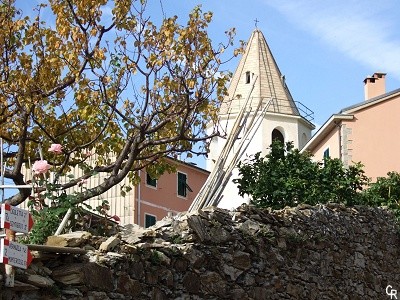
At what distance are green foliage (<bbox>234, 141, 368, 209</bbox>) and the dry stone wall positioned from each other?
23.1 inches

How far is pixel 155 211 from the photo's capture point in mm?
37750

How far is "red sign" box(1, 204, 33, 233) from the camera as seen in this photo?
7.32 m

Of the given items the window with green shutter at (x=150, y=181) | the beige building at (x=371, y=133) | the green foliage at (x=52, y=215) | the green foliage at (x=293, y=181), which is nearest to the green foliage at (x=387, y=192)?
the green foliage at (x=293, y=181)

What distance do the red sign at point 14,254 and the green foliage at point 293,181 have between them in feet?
27.2

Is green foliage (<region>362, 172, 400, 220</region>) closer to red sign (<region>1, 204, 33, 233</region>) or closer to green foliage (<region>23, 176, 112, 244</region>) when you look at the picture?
green foliage (<region>23, 176, 112, 244</region>)

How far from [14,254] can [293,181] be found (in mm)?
8762

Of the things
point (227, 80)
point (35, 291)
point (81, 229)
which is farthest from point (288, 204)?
point (35, 291)

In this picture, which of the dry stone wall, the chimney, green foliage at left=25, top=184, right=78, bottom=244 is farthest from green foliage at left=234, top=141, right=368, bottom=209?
the chimney

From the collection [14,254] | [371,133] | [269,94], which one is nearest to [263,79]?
[269,94]

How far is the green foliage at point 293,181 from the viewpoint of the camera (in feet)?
51.4

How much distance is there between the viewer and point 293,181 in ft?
51.4

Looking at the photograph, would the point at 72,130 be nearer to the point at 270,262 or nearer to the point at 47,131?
the point at 47,131

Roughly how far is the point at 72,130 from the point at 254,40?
3673 centimetres

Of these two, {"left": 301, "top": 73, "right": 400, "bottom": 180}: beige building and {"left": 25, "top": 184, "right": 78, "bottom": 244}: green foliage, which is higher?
{"left": 301, "top": 73, "right": 400, "bottom": 180}: beige building
